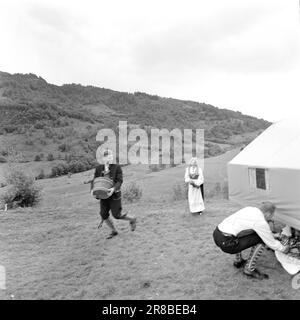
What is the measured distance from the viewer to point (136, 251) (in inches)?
281

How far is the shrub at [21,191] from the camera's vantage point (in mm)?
17025

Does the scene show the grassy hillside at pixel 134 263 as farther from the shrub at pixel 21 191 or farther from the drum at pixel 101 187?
the shrub at pixel 21 191

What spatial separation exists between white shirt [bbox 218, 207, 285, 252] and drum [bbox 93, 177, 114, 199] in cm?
257

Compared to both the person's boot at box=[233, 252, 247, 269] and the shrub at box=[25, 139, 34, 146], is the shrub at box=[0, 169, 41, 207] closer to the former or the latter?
the person's boot at box=[233, 252, 247, 269]

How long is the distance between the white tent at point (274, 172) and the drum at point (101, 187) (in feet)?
7.65

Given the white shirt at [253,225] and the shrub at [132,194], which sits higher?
the shrub at [132,194]

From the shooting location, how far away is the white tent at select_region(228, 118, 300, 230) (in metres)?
5.05

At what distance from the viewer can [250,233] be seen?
16.9 feet

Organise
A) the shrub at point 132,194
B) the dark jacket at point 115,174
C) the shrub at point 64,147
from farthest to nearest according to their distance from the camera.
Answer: the shrub at point 64,147 < the shrub at point 132,194 < the dark jacket at point 115,174

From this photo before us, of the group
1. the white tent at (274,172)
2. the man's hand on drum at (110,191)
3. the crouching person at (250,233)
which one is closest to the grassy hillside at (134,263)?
the crouching person at (250,233)

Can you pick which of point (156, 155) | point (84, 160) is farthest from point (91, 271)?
point (84, 160)

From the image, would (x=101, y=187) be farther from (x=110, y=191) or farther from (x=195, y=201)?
(x=195, y=201)

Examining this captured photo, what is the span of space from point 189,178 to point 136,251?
138 inches
